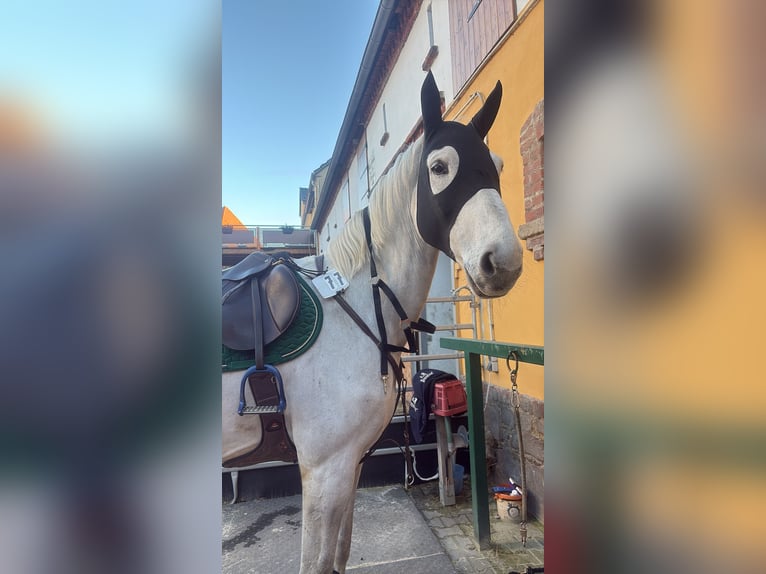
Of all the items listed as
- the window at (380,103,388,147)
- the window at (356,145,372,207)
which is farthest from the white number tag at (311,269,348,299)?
the window at (356,145,372,207)

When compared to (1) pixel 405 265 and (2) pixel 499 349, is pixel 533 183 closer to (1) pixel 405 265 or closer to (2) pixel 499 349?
(2) pixel 499 349

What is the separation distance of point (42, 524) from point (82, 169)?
250mm

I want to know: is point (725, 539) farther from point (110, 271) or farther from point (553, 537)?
point (110, 271)

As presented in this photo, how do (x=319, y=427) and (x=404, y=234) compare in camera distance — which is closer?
(x=319, y=427)

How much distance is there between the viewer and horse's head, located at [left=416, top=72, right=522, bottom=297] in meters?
1.09

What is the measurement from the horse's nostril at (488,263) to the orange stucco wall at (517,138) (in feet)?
4.04

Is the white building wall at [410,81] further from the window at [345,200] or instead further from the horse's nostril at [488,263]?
the horse's nostril at [488,263]

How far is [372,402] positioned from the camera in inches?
49.5

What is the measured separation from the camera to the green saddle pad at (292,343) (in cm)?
123

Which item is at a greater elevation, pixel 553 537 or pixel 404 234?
pixel 404 234

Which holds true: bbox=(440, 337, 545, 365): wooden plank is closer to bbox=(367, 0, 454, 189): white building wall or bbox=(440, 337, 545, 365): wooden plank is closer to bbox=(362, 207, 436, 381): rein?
bbox=(362, 207, 436, 381): rein

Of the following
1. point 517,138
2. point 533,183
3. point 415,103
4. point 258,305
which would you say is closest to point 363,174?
point 415,103

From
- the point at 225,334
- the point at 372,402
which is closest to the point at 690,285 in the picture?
the point at 372,402

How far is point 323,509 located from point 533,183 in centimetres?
201
